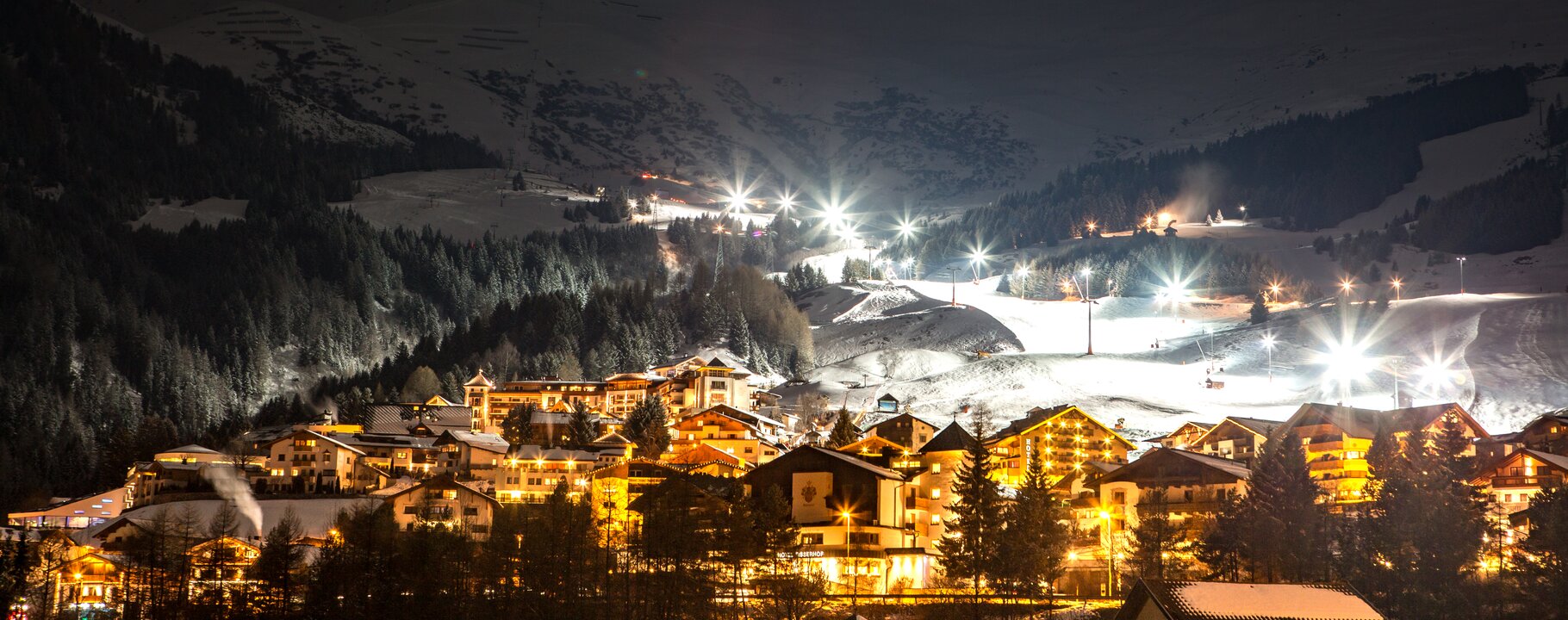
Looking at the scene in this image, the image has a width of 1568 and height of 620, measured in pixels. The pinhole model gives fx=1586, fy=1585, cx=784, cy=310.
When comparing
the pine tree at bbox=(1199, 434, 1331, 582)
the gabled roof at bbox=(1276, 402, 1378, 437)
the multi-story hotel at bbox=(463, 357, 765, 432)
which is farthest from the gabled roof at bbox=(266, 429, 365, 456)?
the pine tree at bbox=(1199, 434, 1331, 582)

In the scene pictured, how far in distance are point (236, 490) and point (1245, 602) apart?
7382 cm

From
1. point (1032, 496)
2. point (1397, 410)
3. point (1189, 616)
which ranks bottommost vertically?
point (1189, 616)

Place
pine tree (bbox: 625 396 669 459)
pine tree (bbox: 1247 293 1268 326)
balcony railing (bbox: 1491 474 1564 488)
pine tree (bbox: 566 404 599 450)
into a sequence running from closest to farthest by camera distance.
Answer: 1. balcony railing (bbox: 1491 474 1564 488)
2. pine tree (bbox: 625 396 669 459)
3. pine tree (bbox: 566 404 599 450)
4. pine tree (bbox: 1247 293 1268 326)

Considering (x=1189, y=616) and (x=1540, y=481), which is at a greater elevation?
(x=1540, y=481)

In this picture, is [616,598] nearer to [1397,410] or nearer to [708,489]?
[708,489]

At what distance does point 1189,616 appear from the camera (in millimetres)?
47406

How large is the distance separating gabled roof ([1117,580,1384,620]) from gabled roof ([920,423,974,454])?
3773 centimetres

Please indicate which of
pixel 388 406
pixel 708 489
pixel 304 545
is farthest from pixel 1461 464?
pixel 388 406

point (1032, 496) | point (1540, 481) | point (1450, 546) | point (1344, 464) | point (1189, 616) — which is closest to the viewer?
point (1189, 616)

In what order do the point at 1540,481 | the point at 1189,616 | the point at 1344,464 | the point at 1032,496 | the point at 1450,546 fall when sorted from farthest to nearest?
1. the point at 1344,464
2. the point at 1540,481
3. the point at 1032,496
4. the point at 1450,546
5. the point at 1189,616

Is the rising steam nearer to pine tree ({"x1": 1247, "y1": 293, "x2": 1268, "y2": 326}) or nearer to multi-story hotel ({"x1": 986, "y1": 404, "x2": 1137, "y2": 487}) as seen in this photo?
multi-story hotel ({"x1": 986, "y1": 404, "x2": 1137, "y2": 487})

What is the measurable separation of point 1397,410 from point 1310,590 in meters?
52.2

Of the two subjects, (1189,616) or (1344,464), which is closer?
(1189,616)

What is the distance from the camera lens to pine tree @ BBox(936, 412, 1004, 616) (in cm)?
6378
